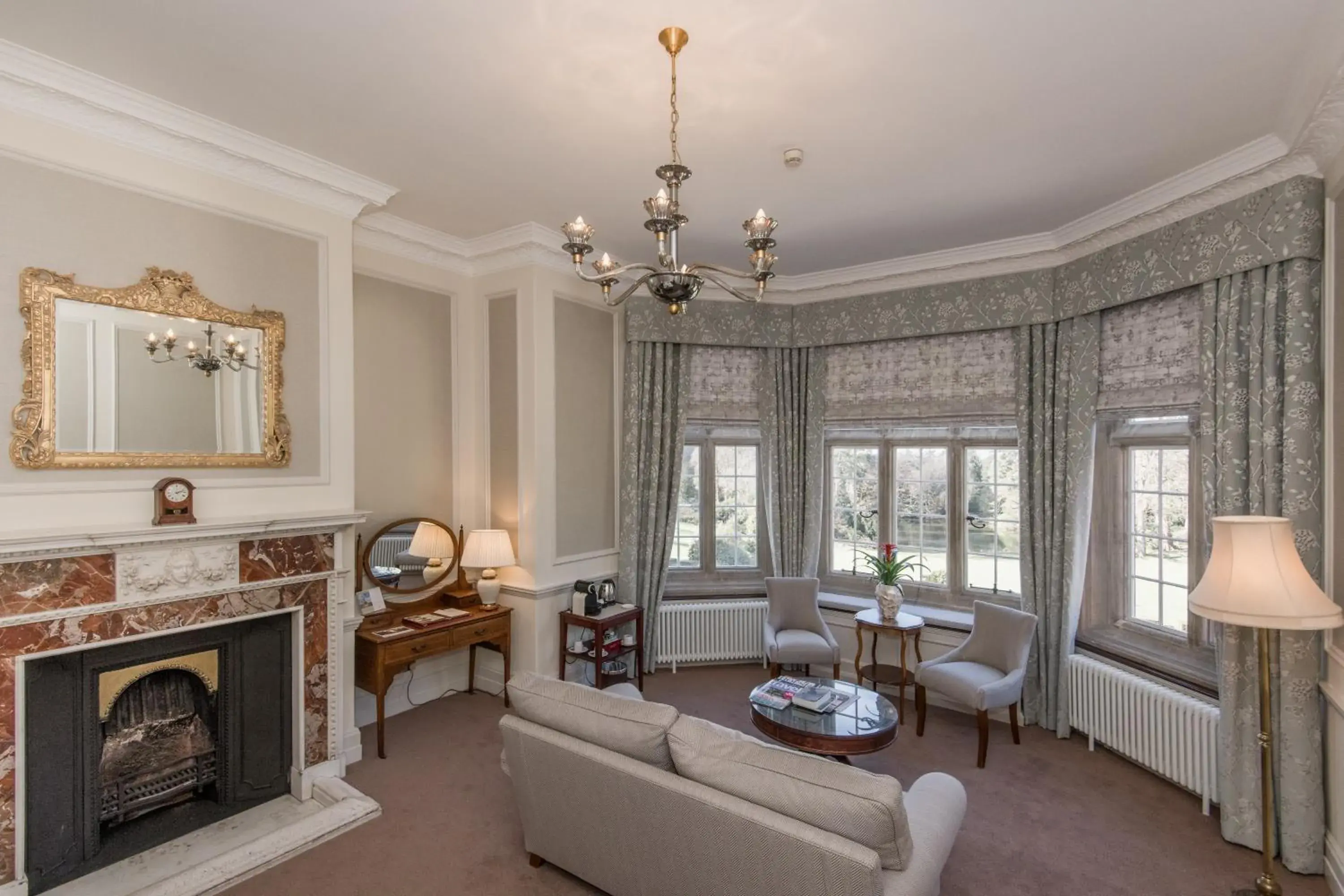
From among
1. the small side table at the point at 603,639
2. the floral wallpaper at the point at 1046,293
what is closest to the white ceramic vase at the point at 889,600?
the small side table at the point at 603,639

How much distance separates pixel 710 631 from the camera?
514 cm

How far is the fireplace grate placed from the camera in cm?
285

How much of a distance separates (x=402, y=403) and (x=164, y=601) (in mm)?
1823

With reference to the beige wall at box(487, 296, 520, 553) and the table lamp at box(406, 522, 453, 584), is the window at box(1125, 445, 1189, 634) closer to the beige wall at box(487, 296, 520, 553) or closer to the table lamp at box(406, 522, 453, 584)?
the beige wall at box(487, 296, 520, 553)

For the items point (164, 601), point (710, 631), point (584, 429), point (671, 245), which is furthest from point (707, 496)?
point (164, 601)

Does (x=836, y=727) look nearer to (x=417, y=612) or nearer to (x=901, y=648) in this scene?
(x=901, y=648)

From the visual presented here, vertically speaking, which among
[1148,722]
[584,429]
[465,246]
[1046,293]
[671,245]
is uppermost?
[465,246]

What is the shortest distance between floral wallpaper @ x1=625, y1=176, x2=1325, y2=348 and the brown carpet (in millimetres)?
2612

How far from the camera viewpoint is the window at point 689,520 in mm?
5445

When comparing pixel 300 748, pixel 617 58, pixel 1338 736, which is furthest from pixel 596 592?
pixel 1338 736

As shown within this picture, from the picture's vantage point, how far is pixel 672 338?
196 inches

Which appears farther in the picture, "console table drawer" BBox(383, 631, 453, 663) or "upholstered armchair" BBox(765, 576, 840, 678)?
"upholstered armchair" BBox(765, 576, 840, 678)

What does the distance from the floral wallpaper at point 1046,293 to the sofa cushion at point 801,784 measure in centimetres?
294

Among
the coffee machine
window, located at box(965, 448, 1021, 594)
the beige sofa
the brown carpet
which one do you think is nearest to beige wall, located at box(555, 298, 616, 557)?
the coffee machine
